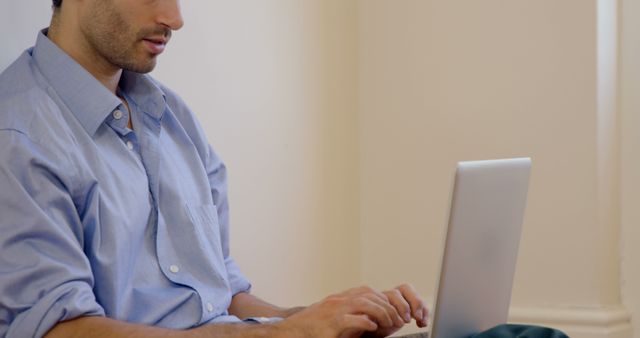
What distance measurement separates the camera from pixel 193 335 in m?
1.34

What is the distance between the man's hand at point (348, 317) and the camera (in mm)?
1297

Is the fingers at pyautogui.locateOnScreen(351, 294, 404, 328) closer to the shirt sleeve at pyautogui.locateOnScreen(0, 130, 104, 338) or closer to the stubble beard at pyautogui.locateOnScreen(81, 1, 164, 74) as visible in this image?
the shirt sleeve at pyautogui.locateOnScreen(0, 130, 104, 338)

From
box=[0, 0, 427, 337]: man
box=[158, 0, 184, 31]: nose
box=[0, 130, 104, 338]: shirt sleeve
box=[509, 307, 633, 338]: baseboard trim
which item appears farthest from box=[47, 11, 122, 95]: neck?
box=[509, 307, 633, 338]: baseboard trim

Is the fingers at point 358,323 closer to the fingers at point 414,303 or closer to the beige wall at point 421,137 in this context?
the fingers at point 414,303

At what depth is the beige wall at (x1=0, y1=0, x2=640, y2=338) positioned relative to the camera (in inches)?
90.6

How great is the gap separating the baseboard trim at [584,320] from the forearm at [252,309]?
986mm

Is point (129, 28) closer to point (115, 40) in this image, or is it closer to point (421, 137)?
point (115, 40)

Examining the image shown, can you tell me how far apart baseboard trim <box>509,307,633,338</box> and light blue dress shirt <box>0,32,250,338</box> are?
40.4 inches

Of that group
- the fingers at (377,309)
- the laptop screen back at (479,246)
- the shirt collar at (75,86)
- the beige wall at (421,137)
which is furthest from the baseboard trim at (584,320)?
the shirt collar at (75,86)

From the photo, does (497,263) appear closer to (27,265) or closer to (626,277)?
(27,265)

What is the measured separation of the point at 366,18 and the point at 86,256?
1.55 meters

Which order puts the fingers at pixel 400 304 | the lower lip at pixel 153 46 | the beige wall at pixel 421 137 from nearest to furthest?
the fingers at pixel 400 304 → the lower lip at pixel 153 46 → the beige wall at pixel 421 137

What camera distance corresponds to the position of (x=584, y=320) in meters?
2.46

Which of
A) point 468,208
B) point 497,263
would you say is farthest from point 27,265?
point 497,263
